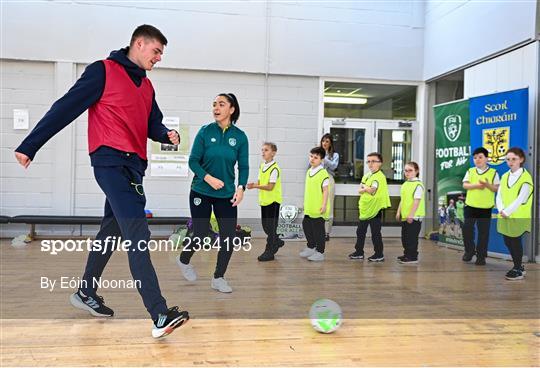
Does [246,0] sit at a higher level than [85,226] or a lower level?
higher

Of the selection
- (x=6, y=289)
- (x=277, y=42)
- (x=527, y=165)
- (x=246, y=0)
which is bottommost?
(x=6, y=289)

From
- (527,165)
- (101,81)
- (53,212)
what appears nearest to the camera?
(101,81)

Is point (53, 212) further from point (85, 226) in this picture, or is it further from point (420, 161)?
point (420, 161)

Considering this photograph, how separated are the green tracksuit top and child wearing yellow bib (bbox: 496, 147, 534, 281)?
2948 mm

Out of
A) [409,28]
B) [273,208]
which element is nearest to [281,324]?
[273,208]

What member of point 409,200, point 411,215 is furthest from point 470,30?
point 411,215

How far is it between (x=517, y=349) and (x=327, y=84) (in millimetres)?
6604

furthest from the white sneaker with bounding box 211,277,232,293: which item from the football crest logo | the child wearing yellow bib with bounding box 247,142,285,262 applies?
the football crest logo

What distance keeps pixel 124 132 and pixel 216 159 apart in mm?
Result: 1179

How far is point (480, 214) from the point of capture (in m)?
6.45

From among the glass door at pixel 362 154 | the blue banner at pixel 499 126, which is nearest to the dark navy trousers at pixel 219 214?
the blue banner at pixel 499 126

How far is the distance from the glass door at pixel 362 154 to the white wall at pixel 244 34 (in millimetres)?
856

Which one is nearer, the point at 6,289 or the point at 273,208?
the point at 6,289

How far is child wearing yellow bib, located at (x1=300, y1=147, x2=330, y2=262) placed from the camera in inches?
243
